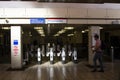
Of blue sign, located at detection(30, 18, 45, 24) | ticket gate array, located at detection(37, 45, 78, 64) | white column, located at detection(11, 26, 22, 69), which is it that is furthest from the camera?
ticket gate array, located at detection(37, 45, 78, 64)

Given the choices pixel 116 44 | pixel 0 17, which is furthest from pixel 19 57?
pixel 116 44

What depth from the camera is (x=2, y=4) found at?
17734 mm

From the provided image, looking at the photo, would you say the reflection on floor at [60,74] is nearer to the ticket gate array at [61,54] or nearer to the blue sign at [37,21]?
the blue sign at [37,21]

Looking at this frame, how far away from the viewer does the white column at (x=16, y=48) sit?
18250 millimetres

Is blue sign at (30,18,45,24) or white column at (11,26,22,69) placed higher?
blue sign at (30,18,45,24)

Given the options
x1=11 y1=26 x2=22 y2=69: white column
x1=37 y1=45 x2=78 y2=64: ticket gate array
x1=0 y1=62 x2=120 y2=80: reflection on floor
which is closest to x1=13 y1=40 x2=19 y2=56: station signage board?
x1=11 y1=26 x2=22 y2=69: white column

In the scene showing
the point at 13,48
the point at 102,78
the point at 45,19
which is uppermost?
the point at 45,19

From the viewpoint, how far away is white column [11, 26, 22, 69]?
18.2 metres

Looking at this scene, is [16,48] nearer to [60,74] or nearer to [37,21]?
[37,21]

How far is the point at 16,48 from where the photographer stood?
1836 centimetres

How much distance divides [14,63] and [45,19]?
3071 mm

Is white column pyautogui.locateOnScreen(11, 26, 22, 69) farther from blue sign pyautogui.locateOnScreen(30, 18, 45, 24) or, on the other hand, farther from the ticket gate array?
the ticket gate array

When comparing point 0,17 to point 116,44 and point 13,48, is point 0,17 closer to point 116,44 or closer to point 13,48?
point 13,48


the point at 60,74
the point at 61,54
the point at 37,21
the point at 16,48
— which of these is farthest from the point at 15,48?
the point at 61,54
